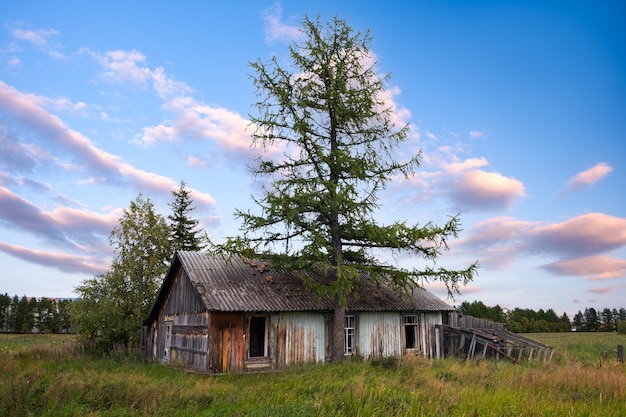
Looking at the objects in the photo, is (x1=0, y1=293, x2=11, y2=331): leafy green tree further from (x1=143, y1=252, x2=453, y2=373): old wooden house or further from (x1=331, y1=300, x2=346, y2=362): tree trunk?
(x1=331, y1=300, x2=346, y2=362): tree trunk

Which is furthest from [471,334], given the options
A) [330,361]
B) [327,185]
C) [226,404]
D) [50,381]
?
[50,381]

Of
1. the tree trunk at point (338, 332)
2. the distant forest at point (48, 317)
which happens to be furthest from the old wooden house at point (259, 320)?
the distant forest at point (48, 317)

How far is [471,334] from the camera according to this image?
24.9m

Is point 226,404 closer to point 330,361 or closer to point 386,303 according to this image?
point 330,361

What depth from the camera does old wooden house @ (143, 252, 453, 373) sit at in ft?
64.0

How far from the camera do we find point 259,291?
2116 centimetres

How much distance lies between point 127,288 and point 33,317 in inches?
2444

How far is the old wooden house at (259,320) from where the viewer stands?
1952cm

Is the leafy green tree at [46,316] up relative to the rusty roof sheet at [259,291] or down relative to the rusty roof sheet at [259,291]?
down

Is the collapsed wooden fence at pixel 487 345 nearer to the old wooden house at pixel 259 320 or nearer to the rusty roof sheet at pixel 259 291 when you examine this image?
the old wooden house at pixel 259 320

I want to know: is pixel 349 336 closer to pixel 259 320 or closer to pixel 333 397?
pixel 259 320

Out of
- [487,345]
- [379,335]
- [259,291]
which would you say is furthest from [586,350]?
[259,291]

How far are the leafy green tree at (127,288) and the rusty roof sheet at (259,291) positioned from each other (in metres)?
8.23

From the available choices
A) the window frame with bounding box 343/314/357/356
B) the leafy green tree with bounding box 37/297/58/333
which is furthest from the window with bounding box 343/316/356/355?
the leafy green tree with bounding box 37/297/58/333
